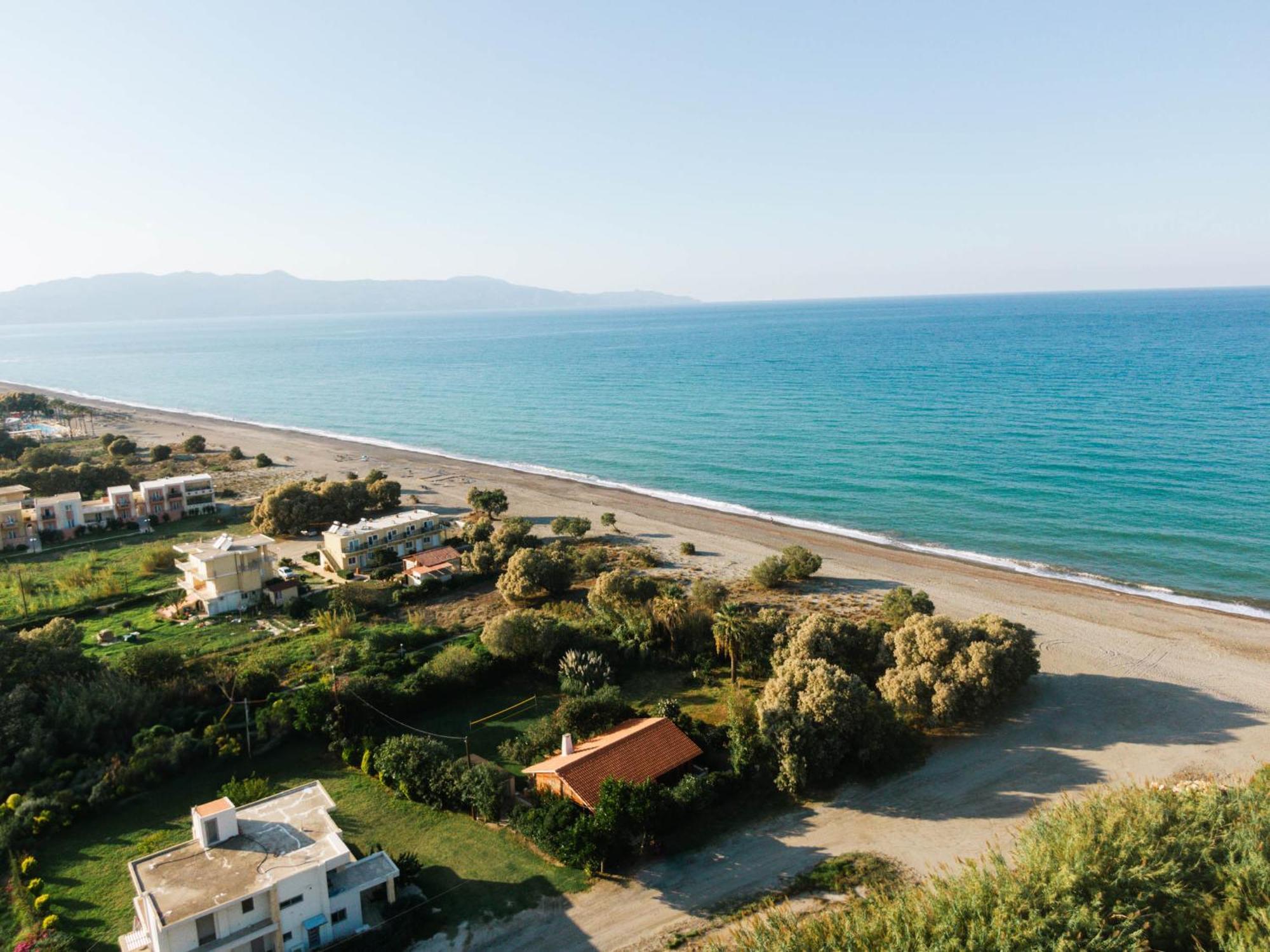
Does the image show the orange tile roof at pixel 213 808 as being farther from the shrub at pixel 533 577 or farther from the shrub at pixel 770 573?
the shrub at pixel 770 573

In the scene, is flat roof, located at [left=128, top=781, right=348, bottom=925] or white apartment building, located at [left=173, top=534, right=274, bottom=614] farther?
white apartment building, located at [left=173, top=534, right=274, bottom=614]

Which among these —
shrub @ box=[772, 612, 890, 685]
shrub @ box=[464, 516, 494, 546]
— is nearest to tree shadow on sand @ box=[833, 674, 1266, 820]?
shrub @ box=[772, 612, 890, 685]

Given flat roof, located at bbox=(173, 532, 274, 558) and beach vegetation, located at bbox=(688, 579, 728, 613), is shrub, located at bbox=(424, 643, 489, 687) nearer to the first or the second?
beach vegetation, located at bbox=(688, 579, 728, 613)

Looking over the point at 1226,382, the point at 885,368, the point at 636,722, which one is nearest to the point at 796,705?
the point at 636,722

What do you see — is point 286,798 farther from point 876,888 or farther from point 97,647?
point 97,647

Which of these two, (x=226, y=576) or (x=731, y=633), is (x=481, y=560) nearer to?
(x=226, y=576)

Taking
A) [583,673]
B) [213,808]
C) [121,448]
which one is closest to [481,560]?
[583,673]
